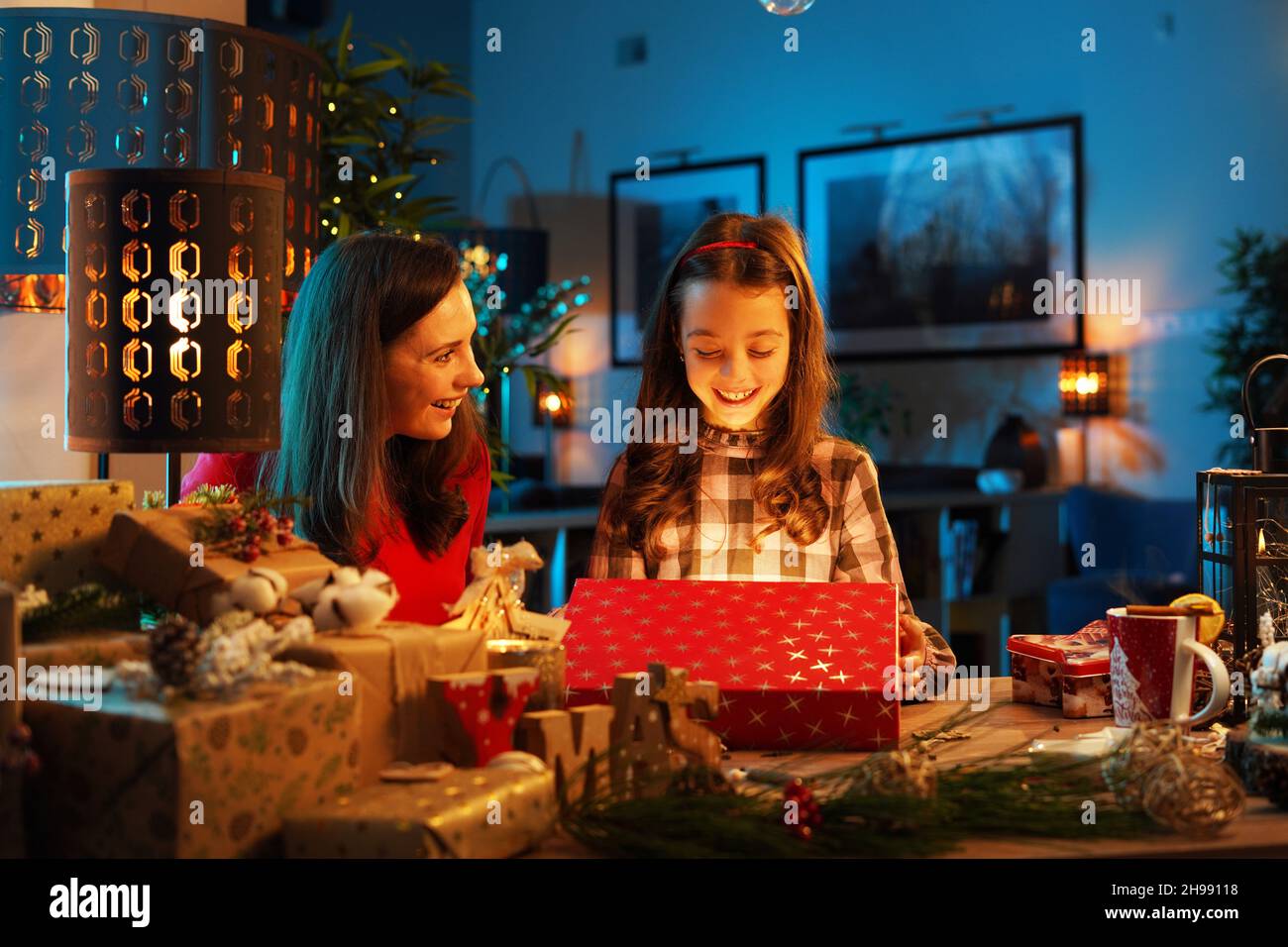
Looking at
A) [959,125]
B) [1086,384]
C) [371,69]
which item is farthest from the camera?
[959,125]

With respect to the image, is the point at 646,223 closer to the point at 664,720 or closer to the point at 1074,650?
the point at 1074,650

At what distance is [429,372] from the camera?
1.71 metres

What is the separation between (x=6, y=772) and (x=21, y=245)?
1142 millimetres

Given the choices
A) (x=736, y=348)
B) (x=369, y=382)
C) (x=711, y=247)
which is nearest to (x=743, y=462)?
(x=736, y=348)

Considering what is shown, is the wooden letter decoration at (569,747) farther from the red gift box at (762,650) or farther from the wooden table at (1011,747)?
the red gift box at (762,650)

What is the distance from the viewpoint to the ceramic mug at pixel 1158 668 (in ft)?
4.01

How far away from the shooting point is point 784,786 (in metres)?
0.99

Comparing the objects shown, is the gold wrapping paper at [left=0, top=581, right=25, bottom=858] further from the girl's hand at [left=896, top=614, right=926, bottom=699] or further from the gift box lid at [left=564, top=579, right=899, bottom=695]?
the girl's hand at [left=896, top=614, right=926, bottom=699]

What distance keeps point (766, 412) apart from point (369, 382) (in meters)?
0.56

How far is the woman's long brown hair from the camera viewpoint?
5.49 feet

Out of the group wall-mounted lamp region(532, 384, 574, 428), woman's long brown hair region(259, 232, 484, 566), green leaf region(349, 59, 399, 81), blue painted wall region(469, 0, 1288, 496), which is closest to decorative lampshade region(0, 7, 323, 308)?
woman's long brown hair region(259, 232, 484, 566)

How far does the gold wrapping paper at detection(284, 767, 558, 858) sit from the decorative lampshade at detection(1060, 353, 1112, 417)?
20.7 ft
